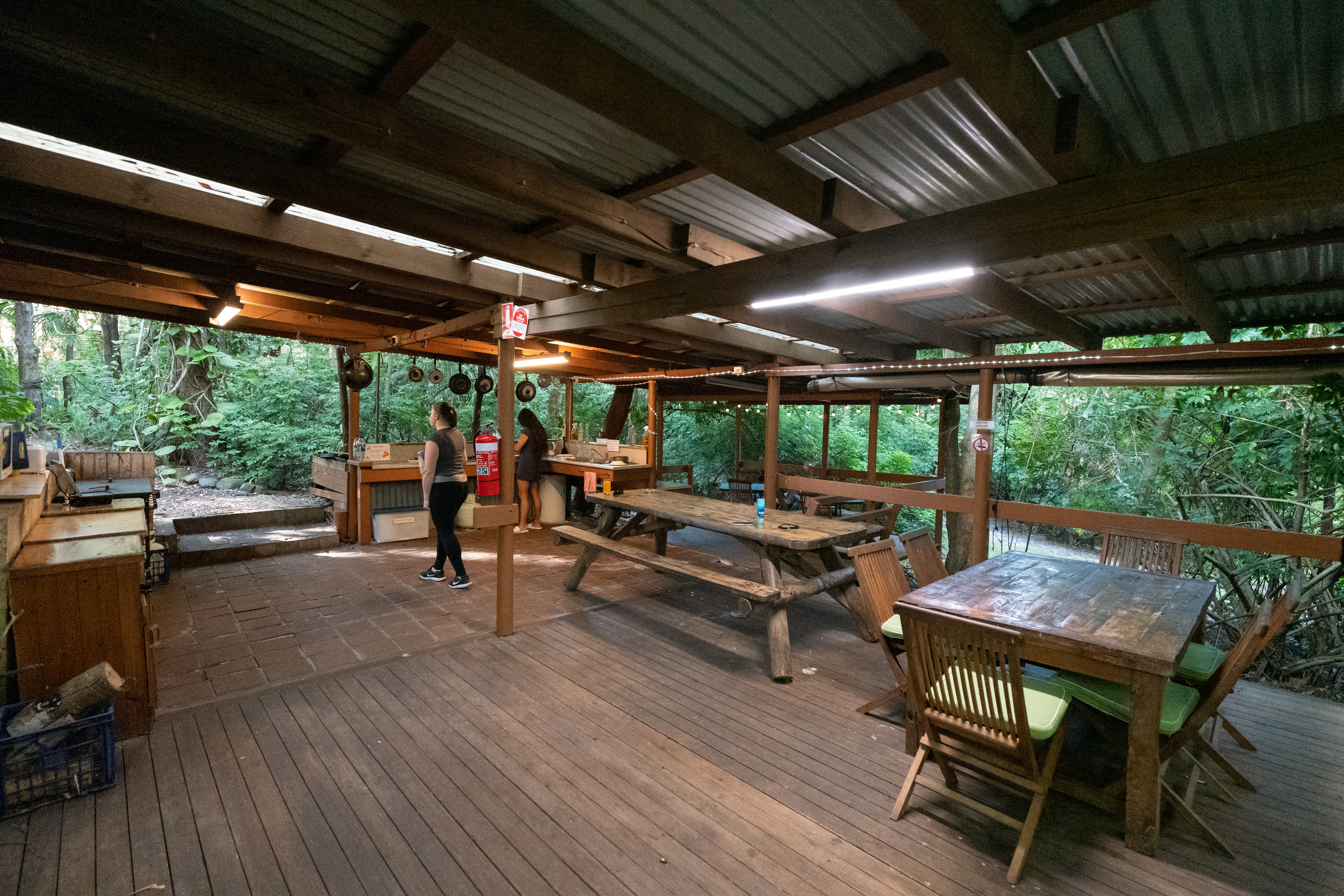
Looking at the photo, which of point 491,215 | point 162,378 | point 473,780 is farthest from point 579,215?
point 162,378

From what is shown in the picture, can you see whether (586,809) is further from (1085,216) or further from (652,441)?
(652,441)

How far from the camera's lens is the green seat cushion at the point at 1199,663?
2.71m

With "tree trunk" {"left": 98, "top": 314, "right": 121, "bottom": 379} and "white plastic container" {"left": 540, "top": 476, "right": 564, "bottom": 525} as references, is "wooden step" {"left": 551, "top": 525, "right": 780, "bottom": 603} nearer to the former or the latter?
"white plastic container" {"left": 540, "top": 476, "right": 564, "bottom": 525}

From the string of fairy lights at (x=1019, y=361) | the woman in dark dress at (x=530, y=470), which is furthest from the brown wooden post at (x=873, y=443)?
the woman in dark dress at (x=530, y=470)

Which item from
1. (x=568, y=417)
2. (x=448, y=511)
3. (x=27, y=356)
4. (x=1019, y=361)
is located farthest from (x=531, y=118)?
(x=27, y=356)

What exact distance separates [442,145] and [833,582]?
11.8 feet

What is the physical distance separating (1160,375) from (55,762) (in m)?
6.56

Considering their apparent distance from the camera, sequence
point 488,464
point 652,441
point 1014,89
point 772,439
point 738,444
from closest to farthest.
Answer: point 1014,89 < point 488,464 < point 772,439 < point 652,441 < point 738,444

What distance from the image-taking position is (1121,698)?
249cm

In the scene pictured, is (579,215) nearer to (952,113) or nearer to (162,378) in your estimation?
(952,113)

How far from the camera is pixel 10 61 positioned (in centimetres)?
170

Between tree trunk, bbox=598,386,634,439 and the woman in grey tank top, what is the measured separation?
4854mm

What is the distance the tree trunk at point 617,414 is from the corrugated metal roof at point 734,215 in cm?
679

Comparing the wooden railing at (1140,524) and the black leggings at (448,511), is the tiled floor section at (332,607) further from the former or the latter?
the wooden railing at (1140,524)
